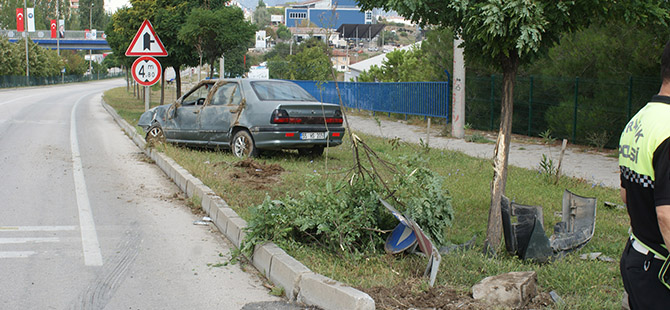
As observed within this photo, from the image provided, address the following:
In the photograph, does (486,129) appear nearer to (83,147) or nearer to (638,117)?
(83,147)

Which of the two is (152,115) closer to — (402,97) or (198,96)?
(198,96)

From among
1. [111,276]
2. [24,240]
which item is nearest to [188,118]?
[24,240]

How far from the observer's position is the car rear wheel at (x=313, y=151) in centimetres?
1235

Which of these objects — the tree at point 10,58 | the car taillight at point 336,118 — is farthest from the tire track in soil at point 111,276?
the tree at point 10,58

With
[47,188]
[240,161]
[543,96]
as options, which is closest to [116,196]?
[47,188]

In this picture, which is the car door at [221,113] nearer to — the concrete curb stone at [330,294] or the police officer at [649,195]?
the concrete curb stone at [330,294]

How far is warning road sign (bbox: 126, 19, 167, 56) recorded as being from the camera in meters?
14.8

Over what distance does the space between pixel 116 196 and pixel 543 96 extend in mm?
→ 12515

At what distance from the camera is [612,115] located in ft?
48.1

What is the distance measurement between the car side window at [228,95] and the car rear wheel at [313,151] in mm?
1698

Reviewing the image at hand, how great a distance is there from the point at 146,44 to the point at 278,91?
→ 4.72 m

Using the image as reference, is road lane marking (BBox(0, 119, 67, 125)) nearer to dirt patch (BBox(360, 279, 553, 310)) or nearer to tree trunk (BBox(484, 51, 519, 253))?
tree trunk (BBox(484, 51, 519, 253))

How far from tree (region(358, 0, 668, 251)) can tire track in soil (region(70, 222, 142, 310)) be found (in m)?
3.03

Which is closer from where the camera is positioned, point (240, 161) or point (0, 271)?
point (0, 271)
